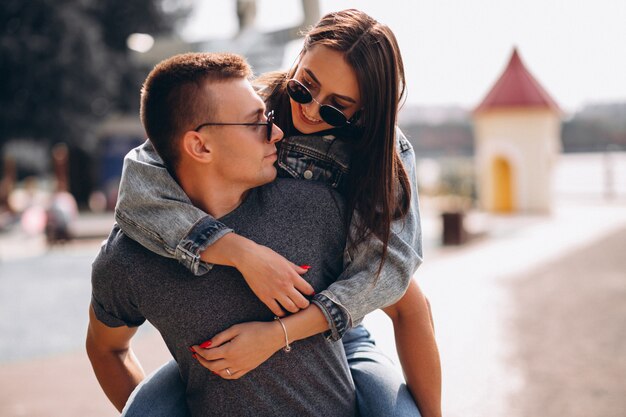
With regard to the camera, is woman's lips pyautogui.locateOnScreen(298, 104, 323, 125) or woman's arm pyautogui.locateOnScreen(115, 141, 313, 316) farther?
woman's lips pyautogui.locateOnScreen(298, 104, 323, 125)

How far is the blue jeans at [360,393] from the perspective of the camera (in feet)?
6.26

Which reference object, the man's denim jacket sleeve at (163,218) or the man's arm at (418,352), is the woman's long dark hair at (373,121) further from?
the man's denim jacket sleeve at (163,218)

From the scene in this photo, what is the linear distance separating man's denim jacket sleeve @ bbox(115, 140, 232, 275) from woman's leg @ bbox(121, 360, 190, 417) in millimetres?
416

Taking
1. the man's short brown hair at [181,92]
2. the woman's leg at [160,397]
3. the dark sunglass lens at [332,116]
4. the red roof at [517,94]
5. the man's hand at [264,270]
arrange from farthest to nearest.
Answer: the red roof at [517,94] → the dark sunglass lens at [332,116] → the woman's leg at [160,397] → the man's short brown hair at [181,92] → the man's hand at [264,270]

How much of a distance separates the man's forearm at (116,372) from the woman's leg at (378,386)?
67 centimetres

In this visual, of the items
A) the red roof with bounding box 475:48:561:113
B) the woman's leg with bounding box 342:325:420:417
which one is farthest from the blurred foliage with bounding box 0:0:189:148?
the woman's leg with bounding box 342:325:420:417

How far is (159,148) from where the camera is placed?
1.92 meters

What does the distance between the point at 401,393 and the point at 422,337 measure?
0.17m

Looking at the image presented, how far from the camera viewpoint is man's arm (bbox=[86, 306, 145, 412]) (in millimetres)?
2008

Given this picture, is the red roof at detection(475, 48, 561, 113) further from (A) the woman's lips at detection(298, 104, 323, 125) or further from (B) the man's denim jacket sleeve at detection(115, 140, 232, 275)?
(B) the man's denim jacket sleeve at detection(115, 140, 232, 275)

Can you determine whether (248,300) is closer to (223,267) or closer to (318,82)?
(223,267)

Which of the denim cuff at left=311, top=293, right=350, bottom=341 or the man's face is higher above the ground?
the man's face

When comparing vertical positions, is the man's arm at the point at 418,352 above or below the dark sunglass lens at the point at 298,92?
below

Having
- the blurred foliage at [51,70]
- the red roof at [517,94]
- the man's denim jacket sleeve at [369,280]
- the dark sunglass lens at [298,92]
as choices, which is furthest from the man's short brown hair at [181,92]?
the blurred foliage at [51,70]
